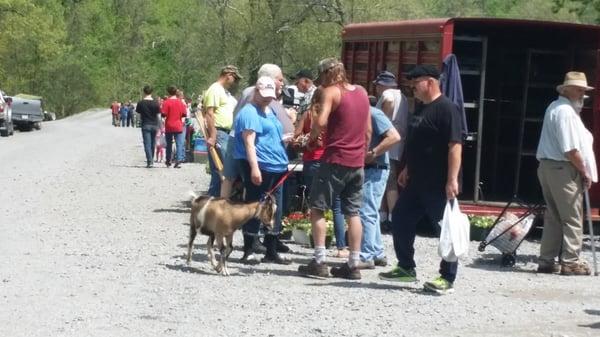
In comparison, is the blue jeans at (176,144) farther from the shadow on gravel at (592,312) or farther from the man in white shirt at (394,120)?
the shadow on gravel at (592,312)

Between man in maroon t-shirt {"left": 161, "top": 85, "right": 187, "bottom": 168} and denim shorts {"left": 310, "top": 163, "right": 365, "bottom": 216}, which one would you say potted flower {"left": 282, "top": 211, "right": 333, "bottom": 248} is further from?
man in maroon t-shirt {"left": 161, "top": 85, "right": 187, "bottom": 168}

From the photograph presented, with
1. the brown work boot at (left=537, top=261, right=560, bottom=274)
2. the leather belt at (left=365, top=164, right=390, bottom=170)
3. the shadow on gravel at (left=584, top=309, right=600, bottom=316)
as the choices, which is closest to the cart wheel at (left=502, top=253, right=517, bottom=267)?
the brown work boot at (left=537, top=261, right=560, bottom=274)

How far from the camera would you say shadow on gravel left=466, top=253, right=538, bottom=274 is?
11984 mm

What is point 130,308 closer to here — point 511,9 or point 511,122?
point 511,122

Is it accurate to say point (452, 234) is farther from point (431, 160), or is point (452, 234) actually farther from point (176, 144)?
point (176, 144)

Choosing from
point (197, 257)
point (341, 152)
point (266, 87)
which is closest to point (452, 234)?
point (341, 152)

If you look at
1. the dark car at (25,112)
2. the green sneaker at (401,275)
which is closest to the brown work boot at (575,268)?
A: the green sneaker at (401,275)

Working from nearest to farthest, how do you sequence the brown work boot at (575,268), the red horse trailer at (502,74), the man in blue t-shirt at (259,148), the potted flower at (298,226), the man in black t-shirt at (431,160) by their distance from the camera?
the man in black t-shirt at (431,160) < the man in blue t-shirt at (259,148) < the brown work boot at (575,268) < the potted flower at (298,226) < the red horse trailer at (502,74)

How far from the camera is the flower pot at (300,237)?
13.1 meters

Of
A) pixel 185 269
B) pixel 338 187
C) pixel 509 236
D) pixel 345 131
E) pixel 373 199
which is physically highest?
pixel 345 131

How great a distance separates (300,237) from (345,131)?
121 inches

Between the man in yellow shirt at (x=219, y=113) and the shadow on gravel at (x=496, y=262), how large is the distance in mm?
2966

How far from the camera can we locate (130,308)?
8.94 meters

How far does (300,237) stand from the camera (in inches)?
521
